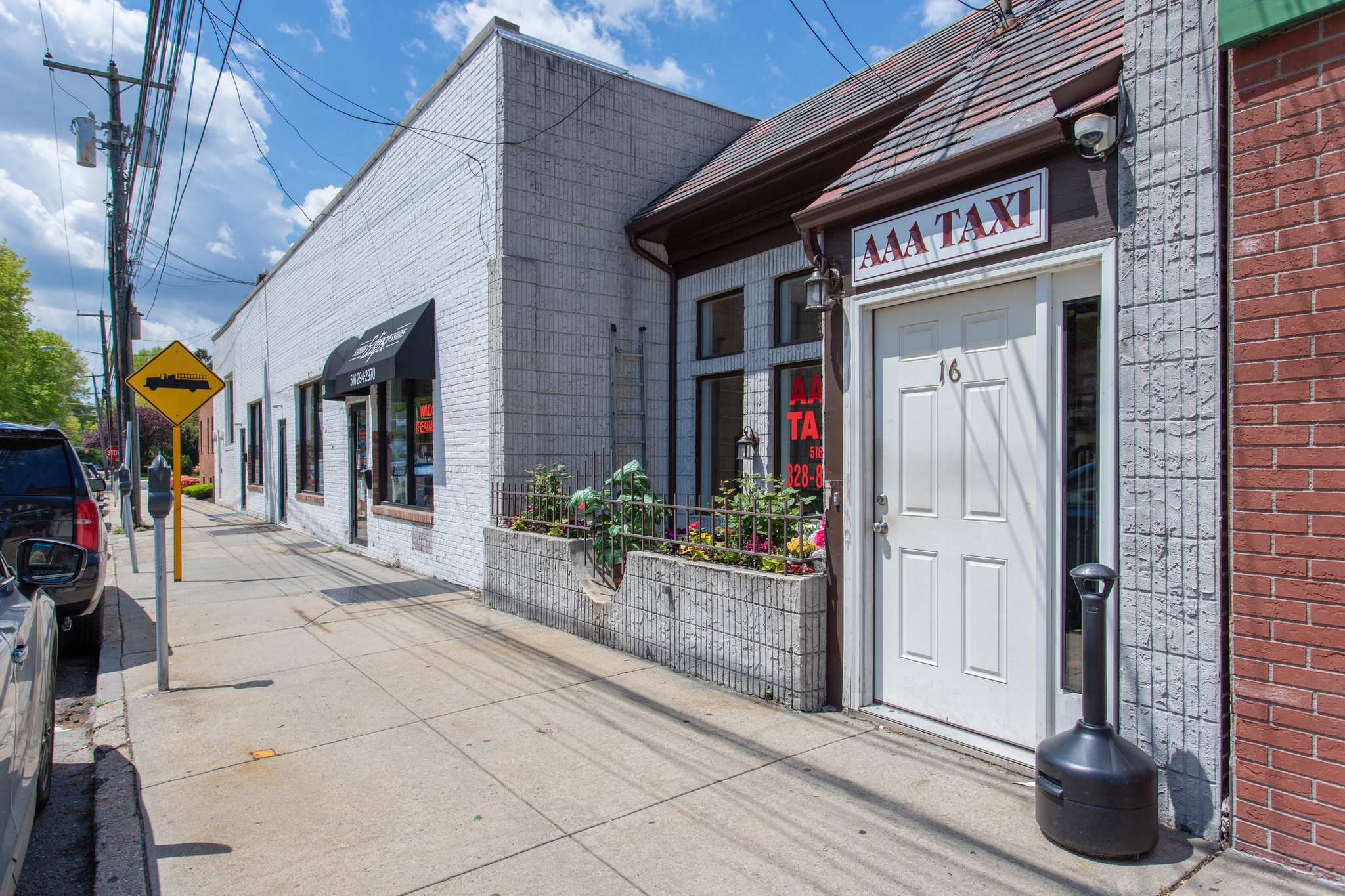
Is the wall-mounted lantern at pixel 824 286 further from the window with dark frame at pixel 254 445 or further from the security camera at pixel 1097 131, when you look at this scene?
the window with dark frame at pixel 254 445

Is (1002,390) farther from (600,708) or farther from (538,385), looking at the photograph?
(538,385)

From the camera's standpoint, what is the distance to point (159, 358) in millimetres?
8086

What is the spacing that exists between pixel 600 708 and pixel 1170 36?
4.49 metres

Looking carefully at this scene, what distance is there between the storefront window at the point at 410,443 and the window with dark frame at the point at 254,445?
398 inches

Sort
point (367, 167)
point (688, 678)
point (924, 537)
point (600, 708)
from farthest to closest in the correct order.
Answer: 1. point (367, 167)
2. point (688, 678)
3. point (600, 708)
4. point (924, 537)

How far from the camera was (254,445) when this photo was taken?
65.1 feet

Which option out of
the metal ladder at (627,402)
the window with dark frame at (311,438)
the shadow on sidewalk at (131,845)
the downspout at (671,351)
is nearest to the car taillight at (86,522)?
the shadow on sidewalk at (131,845)

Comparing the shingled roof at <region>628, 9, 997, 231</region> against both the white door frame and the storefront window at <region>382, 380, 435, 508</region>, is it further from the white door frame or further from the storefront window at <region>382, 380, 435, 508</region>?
the storefront window at <region>382, 380, 435, 508</region>

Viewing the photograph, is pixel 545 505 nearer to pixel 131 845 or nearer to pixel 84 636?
pixel 84 636

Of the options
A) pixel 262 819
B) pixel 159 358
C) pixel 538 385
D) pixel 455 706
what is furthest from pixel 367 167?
pixel 262 819

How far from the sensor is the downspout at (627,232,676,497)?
355 inches

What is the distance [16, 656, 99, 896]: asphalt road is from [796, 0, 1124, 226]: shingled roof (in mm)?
4876

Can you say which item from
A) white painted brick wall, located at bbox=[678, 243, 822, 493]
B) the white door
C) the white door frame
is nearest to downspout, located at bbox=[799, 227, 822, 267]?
the white door frame

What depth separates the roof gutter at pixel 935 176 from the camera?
3584 millimetres
